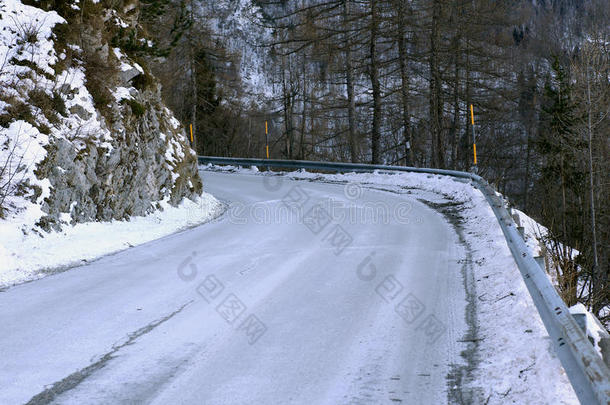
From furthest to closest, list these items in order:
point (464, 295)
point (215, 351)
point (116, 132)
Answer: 1. point (116, 132)
2. point (464, 295)
3. point (215, 351)

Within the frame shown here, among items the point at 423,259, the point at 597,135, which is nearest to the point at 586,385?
the point at 423,259

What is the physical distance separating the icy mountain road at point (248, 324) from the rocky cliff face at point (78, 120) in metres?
1.53

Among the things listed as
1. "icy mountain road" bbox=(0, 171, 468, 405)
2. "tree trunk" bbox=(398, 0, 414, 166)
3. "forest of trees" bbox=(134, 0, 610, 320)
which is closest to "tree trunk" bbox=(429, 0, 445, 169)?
"forest of trees" bbox=(134, 0, 610, 320)

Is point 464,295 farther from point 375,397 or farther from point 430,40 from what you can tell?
point 430,40

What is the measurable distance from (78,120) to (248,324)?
263 inches

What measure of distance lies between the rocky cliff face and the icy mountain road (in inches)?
60.0

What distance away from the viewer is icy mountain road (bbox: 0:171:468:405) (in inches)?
153

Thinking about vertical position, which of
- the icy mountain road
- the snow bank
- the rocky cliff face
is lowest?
the icy mountain road

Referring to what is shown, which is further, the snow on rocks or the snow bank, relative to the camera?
the snow bank

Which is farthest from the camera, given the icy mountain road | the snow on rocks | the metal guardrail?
the icy mountain road

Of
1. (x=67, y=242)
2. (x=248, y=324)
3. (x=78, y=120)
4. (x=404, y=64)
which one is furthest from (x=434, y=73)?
(x=248, y=324)

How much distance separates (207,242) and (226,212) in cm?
423

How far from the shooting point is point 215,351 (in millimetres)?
4566

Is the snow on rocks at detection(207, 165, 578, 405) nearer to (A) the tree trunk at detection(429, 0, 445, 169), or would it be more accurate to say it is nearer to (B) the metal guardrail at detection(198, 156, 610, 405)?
(B) the metal guardrail at detection(198, 156, 610, 405)
